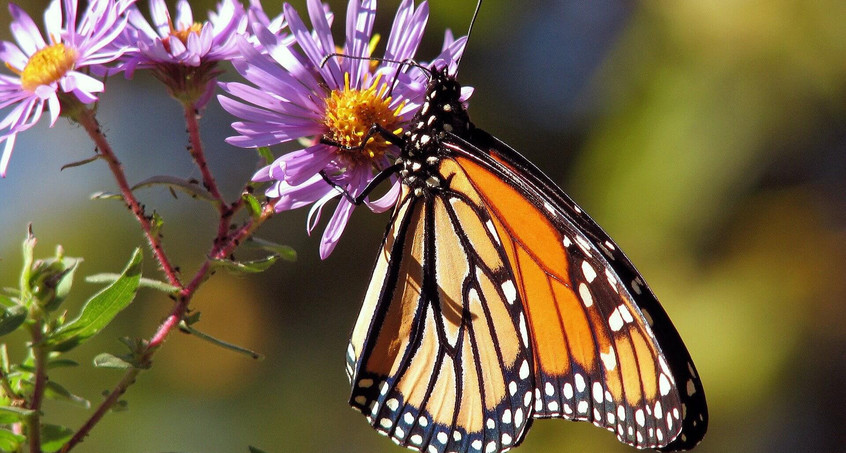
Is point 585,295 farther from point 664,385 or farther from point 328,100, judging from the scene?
point 328,100

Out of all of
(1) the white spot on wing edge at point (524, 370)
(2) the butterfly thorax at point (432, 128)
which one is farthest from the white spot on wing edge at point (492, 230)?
(1) the white spot on wing edge at point (524, 370)

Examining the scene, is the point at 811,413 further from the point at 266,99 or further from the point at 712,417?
the point at 266,99

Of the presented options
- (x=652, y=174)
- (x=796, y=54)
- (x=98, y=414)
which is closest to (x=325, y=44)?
(x=98, y=414)

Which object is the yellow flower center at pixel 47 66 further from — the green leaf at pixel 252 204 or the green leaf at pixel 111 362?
the green leaf at pixel 111 362

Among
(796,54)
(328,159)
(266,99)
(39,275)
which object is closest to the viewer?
(39,275)

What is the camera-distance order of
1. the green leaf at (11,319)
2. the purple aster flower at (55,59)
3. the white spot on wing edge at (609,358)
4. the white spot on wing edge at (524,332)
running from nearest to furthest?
the green leaf at (11,319)
the purple aster flower at (55,59)
the white spot on wing edge at (609,358)
the white spot on wing edge at (524,332)

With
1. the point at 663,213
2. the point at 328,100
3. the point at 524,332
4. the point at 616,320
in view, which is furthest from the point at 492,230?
the point at 663,213
